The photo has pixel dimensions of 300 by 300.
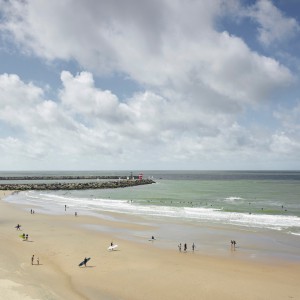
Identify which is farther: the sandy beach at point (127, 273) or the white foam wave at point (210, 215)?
the white foam wave at point (210, 215)

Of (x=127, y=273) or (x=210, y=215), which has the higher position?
(x=210, y=215)

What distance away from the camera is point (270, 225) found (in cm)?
4053

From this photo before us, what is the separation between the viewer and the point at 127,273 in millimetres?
22844

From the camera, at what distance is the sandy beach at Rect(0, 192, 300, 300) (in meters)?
19.1

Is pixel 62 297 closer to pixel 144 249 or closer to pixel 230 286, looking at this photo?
pixel 230 286

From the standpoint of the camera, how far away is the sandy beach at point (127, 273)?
19.1 metres

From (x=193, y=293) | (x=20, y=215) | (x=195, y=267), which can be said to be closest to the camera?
(x=193, y=293)

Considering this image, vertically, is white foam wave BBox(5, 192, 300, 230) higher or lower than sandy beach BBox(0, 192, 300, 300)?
higher

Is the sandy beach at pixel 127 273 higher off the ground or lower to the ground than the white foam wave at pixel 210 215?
lower

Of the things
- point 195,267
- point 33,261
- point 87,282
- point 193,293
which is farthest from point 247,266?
point 33,261

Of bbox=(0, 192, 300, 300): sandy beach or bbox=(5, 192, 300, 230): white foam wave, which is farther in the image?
bbox=(5, 192, 300, 230): white foam wave

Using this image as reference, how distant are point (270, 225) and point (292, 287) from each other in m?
20.8

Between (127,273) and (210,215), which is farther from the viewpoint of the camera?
(210,215)

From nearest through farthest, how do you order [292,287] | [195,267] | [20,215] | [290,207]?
1. [292,287]
2. [195,267]
3. [20,215]
4. [290,207]
